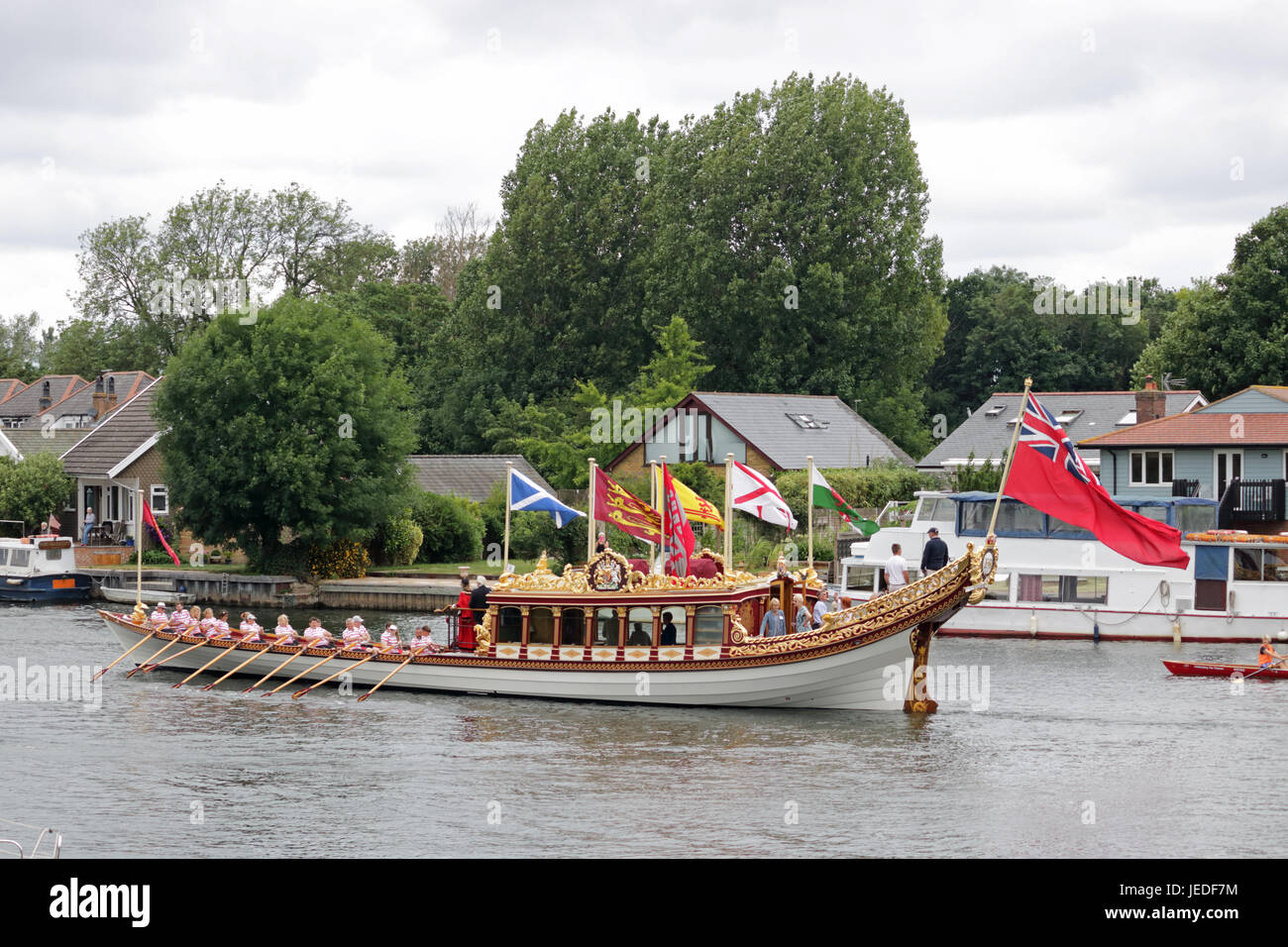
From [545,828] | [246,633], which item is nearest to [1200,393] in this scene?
[246,633]

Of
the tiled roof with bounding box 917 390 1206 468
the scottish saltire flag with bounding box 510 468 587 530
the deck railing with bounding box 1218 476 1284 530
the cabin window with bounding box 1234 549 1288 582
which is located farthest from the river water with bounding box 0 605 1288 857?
the tiled roof with bounding box 917 390 1206 468

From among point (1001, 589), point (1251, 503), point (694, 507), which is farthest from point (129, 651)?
point (1251, 503)

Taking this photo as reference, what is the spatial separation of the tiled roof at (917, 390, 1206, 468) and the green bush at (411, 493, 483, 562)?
2550 cm

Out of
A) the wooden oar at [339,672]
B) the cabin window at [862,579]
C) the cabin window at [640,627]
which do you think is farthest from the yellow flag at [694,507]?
the cabin window at [862,579]

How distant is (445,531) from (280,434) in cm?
965

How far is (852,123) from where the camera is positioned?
81.3 meters

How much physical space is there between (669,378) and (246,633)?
40602mm

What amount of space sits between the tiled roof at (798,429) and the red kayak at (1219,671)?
99.4ft

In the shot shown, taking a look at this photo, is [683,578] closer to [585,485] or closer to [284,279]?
[585,485]

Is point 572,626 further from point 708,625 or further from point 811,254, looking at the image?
point 811,254

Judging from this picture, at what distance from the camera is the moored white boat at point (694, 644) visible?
Result: 30.5 metres

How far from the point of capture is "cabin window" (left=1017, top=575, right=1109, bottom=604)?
1857 inches

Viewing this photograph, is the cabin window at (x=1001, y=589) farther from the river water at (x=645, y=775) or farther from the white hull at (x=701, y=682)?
the white hull at (x=701, y=682)

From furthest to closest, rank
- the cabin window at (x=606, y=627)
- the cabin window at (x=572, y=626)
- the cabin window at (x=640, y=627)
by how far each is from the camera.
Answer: the cabin window at (x=572, y=626), the cabin window at (x=606, y=627), the cabin window at (x=640, y=627)
